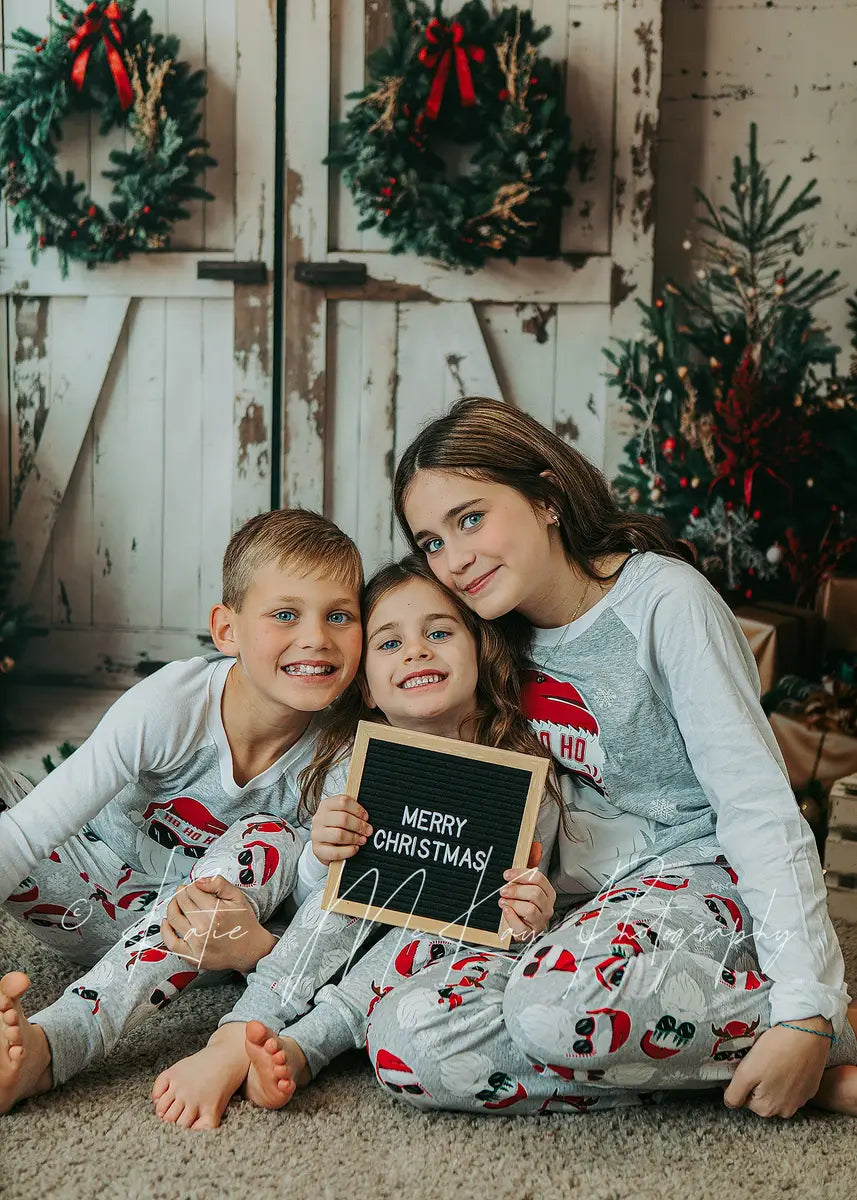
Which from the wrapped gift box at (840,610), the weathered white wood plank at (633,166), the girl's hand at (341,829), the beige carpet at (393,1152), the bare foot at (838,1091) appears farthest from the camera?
the weathered white wood plank at (633,166)

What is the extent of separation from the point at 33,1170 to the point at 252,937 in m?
0.39

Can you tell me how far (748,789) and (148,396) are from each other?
263 cm

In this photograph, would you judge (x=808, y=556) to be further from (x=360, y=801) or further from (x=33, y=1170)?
(x=33, y=1170)

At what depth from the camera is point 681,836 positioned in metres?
1.55

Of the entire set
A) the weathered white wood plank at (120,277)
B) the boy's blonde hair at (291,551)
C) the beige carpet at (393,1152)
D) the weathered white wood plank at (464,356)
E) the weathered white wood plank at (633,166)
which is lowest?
the beige carpet at (393,1152)

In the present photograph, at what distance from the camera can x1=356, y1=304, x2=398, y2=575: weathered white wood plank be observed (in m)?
3.44

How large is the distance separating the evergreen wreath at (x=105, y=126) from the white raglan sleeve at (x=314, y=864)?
88.5 inches

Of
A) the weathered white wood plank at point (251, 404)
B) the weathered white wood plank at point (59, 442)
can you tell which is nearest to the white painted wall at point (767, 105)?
the weathered white wood plank at point (251, 404)

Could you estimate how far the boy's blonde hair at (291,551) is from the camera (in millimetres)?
1594

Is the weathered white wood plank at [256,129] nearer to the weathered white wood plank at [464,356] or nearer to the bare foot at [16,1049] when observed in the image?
the weathered white wood plank at [464,356]

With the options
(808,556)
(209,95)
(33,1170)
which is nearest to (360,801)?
(33,1170)

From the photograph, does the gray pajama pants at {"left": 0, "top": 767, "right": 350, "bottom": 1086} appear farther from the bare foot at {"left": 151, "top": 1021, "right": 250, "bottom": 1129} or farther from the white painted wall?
the white painted wall

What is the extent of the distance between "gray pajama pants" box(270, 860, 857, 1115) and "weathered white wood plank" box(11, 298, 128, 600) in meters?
2.46

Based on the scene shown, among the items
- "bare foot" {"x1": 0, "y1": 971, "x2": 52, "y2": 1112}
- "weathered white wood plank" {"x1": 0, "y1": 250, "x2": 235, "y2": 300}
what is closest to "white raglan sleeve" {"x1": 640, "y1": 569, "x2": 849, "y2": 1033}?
"bare foot" {"x1": 0, "y1": 971, "x2": 52, "y2": 1112}
